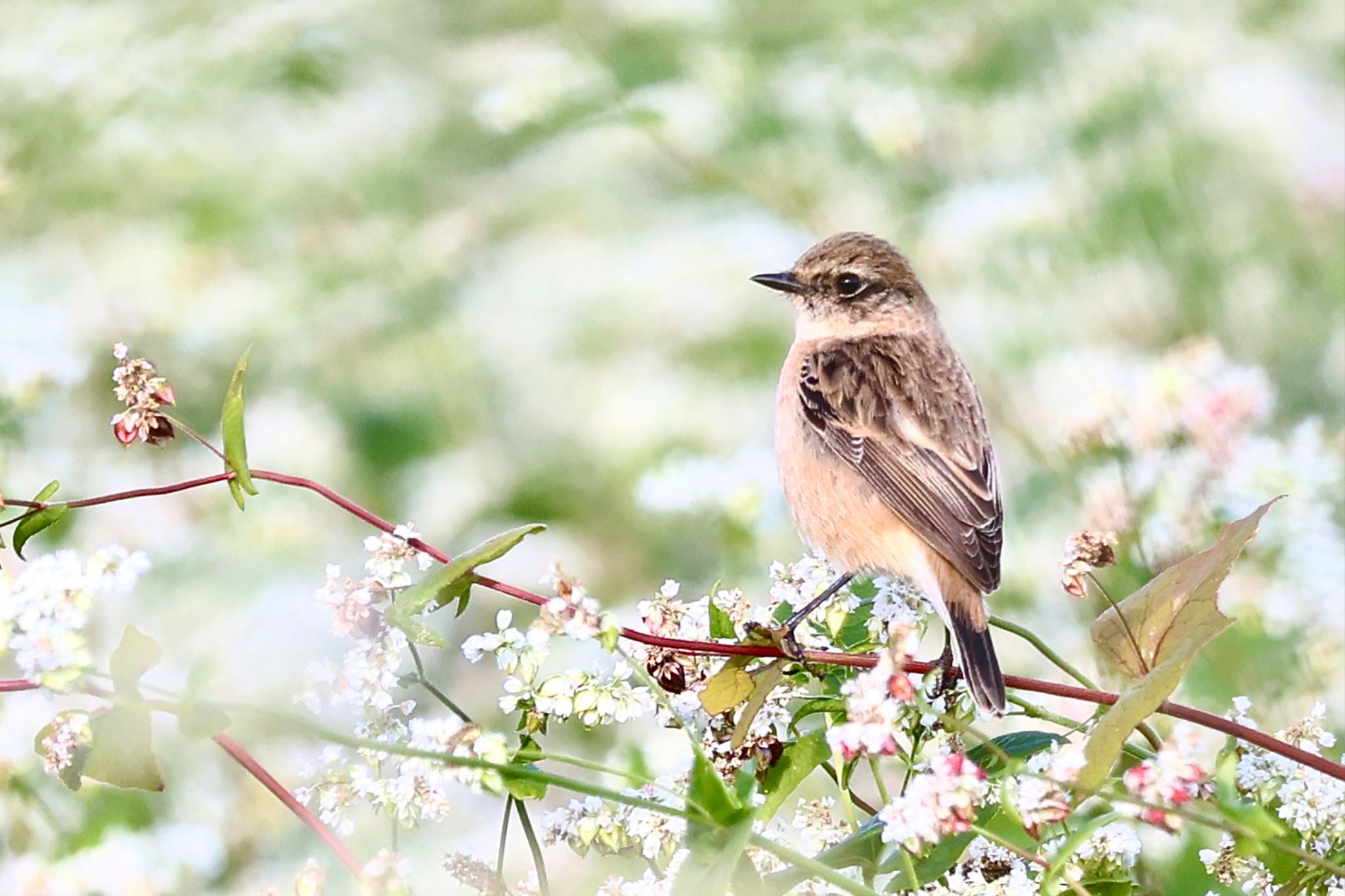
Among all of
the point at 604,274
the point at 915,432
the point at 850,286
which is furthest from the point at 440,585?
the point at 604,274

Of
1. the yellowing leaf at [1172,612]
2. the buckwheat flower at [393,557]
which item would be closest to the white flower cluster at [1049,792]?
the yellowing leaf at [1172,612]

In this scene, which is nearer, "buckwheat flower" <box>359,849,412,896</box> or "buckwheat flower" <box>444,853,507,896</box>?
"buckwheat flower" <box>359,849,412,896</box>

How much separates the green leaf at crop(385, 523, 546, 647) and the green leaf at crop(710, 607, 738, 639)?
0.24 meters

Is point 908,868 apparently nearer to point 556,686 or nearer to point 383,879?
point 556,686

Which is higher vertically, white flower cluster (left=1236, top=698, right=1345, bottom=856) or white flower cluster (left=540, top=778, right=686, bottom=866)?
white flower cluster (left=1236, top=698, right=1345, bottom=856)

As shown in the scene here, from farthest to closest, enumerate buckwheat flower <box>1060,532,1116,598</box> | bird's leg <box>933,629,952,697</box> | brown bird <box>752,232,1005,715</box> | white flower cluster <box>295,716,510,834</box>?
brown bird <box>752,232,1005,715</box> → bird's leg <box>933,629,952,697</box> → buckwheat flower <box>1060,532,1116,598</box> → white flower cluster <box>295,716,510,834</box>

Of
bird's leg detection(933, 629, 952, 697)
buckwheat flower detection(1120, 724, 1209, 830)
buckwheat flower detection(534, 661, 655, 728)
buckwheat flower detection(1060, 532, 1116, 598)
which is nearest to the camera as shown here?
buckwheat flower detection(1120, 724, 1209, 830)

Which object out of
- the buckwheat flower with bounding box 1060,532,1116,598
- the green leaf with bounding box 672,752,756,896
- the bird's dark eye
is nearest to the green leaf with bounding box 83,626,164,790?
the green leaf with bounding box 672,752,756,896

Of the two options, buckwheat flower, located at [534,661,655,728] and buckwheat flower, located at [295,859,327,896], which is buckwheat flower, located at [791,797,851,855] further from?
buckwheat flower, located at [295,859,327,896]

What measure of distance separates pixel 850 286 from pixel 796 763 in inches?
97.9

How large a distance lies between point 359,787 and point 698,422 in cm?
365

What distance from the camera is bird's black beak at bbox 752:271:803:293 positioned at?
4.19m

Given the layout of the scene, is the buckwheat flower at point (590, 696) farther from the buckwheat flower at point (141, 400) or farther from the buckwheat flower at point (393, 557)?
the buckwheat flower at point (141, 400)

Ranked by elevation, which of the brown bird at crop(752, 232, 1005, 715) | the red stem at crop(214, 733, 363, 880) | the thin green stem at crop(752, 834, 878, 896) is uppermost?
the brown bird at crop(752, 232, 1005, 715)
